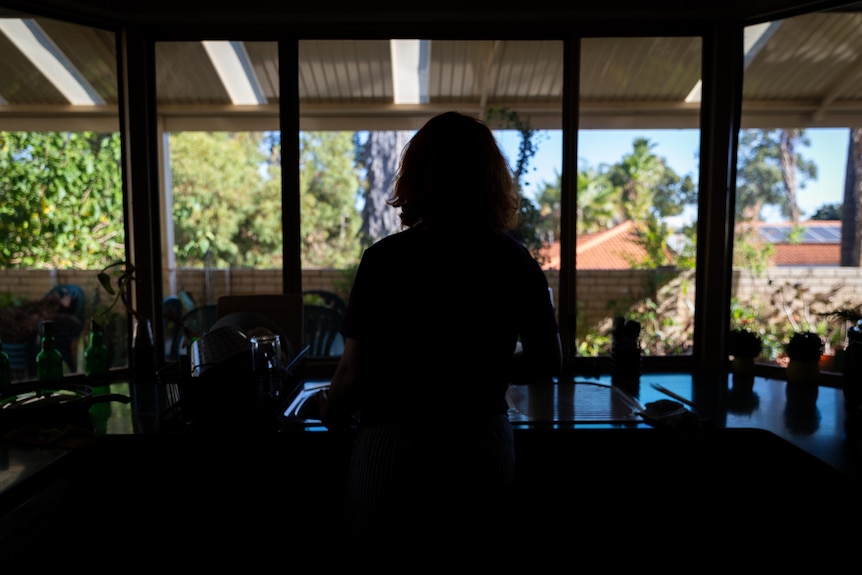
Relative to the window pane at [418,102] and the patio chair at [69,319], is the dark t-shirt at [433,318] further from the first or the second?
the patio chair at [69,319]

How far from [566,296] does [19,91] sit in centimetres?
216

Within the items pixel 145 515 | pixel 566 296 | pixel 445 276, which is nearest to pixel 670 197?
pixel 566 296

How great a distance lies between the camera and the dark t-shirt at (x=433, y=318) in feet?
3.48

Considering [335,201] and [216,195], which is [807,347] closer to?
[335,201]

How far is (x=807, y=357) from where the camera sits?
7.02ft

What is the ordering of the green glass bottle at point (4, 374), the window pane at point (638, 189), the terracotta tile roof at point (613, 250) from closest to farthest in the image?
the green glass bottle at point (4, 374) → the window pane at point (638, 189) → the terracotta tile roof at point (613, 250)

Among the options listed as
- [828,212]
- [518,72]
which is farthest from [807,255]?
[518,72]

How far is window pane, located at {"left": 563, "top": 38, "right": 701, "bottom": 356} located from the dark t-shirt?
1.36 meters

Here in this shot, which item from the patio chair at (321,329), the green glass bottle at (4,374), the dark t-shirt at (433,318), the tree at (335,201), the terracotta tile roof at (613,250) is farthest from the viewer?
the tree at (335,201)

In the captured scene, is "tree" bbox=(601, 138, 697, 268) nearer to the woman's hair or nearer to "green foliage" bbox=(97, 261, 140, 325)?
the woman's hair

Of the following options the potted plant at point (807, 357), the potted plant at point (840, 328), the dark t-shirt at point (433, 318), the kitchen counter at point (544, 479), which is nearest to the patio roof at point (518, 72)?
the potted plant at point (840, 328)

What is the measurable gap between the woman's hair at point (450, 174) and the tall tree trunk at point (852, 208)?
178 cm

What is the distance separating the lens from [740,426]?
165cm

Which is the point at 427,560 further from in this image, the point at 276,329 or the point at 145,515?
the point at 276,329
